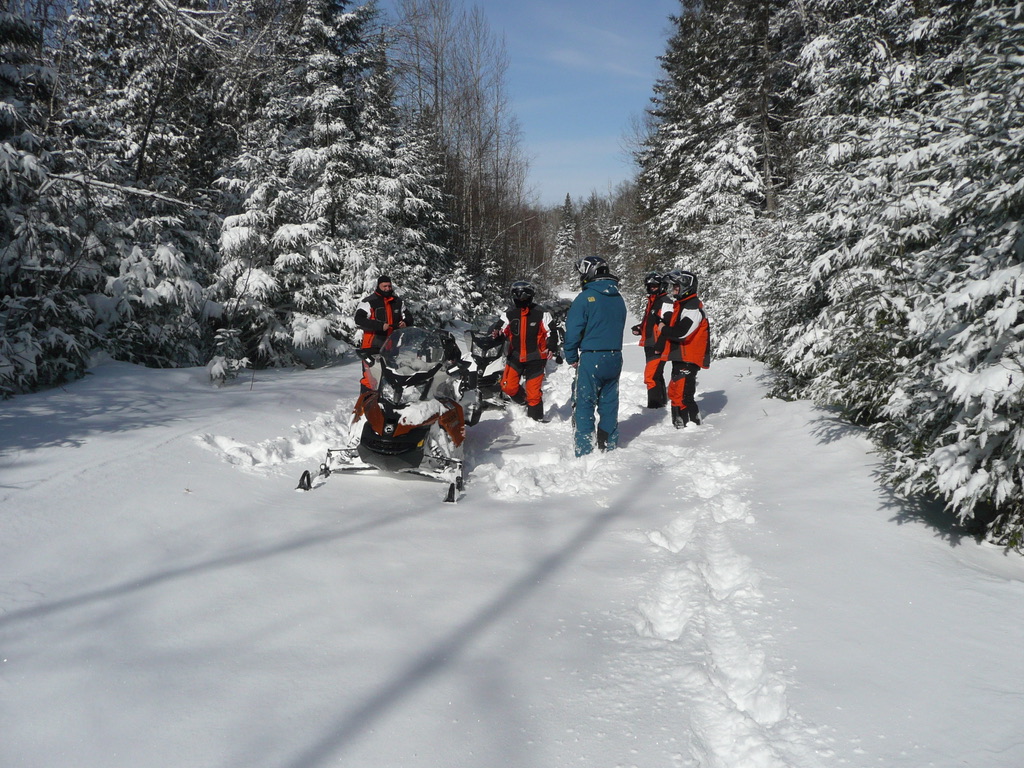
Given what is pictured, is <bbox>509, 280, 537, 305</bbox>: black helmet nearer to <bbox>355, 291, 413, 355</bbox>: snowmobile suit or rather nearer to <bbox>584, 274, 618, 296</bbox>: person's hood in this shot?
<bbox>355, 291, 413, 355</bbox>: snowmobile suit

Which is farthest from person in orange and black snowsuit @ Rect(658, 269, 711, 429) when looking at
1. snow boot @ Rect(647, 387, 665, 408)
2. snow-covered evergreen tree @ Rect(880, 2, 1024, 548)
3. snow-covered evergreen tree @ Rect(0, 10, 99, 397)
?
snow-covered evergreen tree @ Rect(0, 10, 99, 397)

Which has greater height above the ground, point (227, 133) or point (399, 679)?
point (227, 133)

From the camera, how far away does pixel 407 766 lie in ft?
7.39

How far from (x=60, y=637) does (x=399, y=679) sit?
161 centimetres

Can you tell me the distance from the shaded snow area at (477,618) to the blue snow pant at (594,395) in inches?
43.7

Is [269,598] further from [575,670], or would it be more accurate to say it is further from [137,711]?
[575,670]

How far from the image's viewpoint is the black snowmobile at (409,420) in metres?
5.25

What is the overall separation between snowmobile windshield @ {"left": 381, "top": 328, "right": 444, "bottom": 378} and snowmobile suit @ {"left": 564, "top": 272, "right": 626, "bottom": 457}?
1.60m

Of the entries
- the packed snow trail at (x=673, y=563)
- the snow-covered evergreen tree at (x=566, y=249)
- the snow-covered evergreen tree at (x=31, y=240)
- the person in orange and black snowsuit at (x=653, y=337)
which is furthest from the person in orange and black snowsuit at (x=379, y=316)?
the snow-covered evergreen tree at (x=566, y=249)

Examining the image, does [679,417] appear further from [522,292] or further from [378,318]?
[378,318]

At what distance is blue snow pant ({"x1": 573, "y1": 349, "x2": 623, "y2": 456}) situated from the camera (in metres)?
6.86

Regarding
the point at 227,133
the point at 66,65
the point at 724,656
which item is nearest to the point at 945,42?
the point at 724,656

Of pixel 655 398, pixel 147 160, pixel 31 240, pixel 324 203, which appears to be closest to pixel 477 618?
pixel 655 398

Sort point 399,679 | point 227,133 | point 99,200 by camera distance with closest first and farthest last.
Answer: point 399,679, point 99,200, point 227,133
